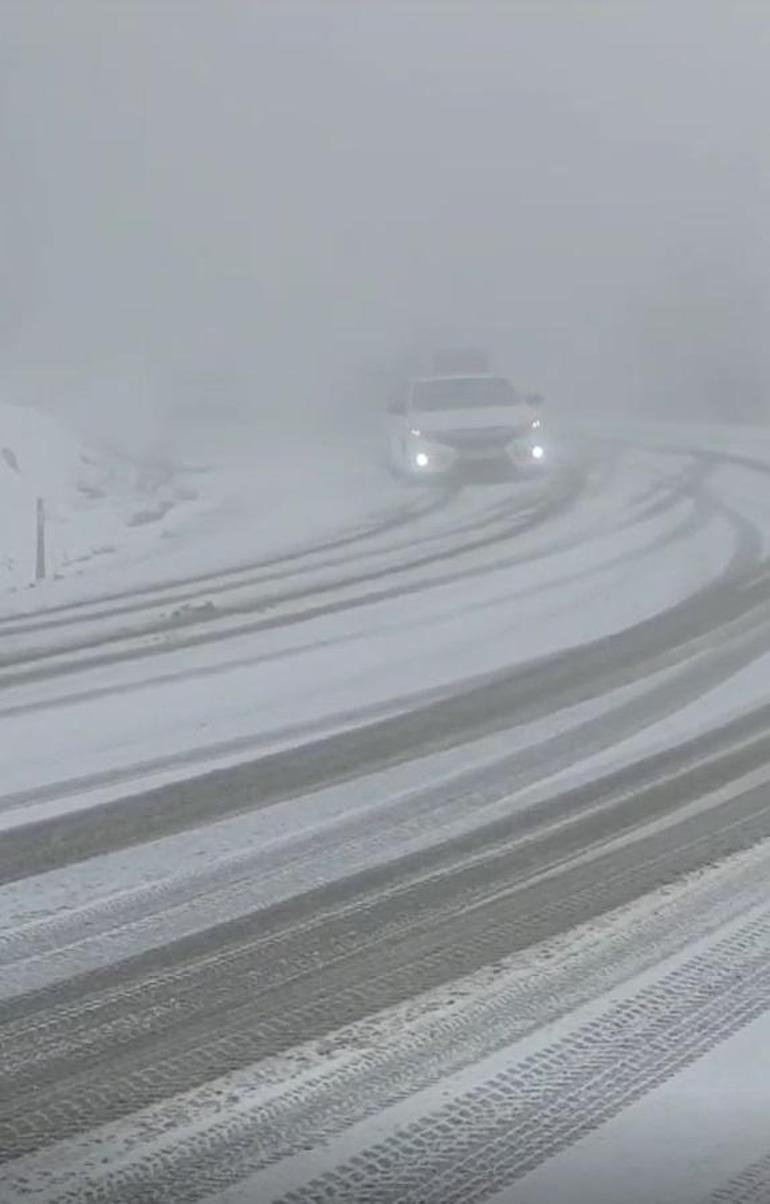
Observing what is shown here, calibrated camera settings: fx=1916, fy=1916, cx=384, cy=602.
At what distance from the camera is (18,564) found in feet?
62.3

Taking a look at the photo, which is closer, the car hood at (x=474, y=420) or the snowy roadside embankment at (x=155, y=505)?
the snowy roadside embankment at (x=155, y=505)

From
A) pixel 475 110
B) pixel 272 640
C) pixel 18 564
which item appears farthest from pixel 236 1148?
pixel 475 110

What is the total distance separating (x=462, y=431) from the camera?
2592 centimetres

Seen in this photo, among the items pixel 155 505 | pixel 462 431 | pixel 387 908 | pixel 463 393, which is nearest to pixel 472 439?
pixel 462 431

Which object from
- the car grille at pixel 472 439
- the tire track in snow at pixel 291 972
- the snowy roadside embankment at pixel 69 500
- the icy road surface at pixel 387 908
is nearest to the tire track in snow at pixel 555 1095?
the icy road surface at pixel 387 908

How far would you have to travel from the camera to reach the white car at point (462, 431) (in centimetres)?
2586

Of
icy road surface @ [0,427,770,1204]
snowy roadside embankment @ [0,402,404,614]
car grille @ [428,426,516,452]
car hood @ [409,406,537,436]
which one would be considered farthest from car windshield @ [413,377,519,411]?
icy road surface @ [0,427,770,1204]

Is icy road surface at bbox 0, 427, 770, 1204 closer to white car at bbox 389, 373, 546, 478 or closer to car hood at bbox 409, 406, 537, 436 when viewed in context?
white car at bbox 389, 373, 546, 478

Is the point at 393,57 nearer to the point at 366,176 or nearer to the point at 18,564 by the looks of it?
the point at 366,176

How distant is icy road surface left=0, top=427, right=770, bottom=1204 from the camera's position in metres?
5.03

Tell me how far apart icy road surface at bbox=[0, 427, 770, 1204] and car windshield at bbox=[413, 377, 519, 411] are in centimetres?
1298

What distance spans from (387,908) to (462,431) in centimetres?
1923

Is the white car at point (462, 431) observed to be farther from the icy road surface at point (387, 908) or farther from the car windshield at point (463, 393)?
the icy road surface at point (387, 908)

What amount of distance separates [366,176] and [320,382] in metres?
13.6
